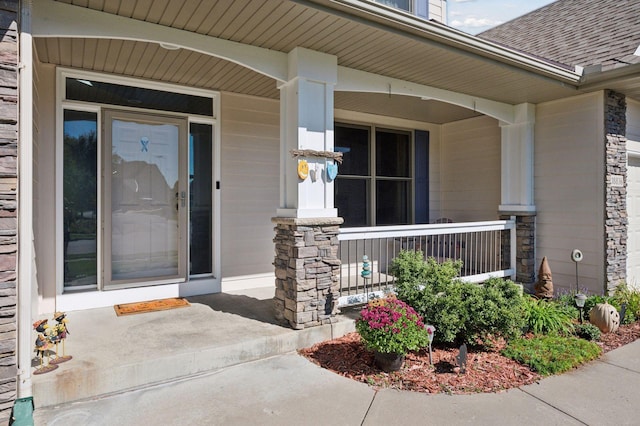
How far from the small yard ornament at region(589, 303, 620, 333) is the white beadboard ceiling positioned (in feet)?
9.00

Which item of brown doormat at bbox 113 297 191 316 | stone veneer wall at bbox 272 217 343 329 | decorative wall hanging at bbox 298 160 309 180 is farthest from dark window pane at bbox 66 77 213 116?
brown doormat at bbox 113 297 191 316

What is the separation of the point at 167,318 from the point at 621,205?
5.87m

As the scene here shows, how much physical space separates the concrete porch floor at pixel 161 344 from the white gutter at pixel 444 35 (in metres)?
2.86

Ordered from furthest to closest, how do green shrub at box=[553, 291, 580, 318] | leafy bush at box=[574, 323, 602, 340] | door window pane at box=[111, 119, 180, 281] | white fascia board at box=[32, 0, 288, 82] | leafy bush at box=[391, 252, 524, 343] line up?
door window pane at box=[111, 119, 180, 281], green shrub at box=[553, 291, 580, 318], leafy bush at box=[574, 323, 602, 340], leafy bush at box=[391, 252, 524, 343], white fascia board at box=[32, 0, 288, 82]

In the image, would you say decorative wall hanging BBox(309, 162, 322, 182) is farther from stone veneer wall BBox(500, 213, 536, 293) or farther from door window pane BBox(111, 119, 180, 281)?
stone veneer wall BBox(500, 213, 536, 293)

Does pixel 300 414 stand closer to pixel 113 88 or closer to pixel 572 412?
pixel 572 412

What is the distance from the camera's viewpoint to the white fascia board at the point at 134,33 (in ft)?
9.71

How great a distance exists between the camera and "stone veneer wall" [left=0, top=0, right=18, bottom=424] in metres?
2.54

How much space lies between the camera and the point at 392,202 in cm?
696

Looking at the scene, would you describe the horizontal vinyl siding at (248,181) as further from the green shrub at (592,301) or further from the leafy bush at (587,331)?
the green shrub at (592,301)

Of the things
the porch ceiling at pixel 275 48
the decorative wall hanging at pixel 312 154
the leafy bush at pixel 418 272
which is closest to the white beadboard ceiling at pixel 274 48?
the porch ceiling at pixel 275 48

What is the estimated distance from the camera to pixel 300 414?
103 inches

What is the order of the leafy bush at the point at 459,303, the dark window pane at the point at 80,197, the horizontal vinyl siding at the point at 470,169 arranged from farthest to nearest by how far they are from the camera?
the horizontal vinyl siding at the point at 470,169 → the dark window pane at the point at 80,197 → the leafy bush at the point at 459,303

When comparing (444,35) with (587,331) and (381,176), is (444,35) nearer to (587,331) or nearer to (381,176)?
(381,176)
